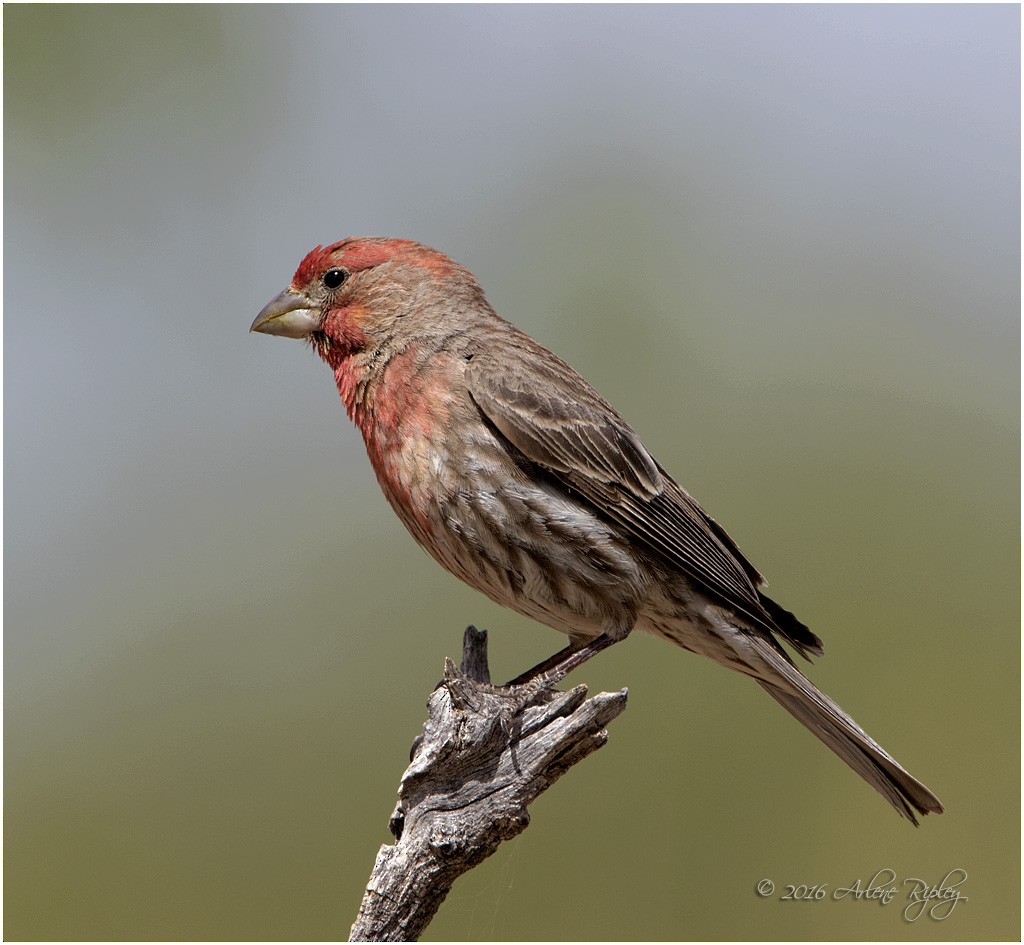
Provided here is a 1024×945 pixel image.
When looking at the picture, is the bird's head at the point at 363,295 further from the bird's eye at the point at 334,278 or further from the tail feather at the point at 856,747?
the tail feather at the point at 856,747

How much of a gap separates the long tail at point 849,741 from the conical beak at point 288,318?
253 cm

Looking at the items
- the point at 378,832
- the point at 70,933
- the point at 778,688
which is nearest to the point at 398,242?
the point at 778,688

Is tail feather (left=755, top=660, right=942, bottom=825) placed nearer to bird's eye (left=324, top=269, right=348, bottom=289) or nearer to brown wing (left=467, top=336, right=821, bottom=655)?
brown wing (left=467, top=336, right=821, bottom=655)

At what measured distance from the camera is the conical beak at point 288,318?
18.1 ft

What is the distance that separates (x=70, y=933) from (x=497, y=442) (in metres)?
3.68

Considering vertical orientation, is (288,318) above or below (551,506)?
above

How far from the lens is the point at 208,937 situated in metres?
5.91

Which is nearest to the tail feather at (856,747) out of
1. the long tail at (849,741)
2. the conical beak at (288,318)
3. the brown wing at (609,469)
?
the long tail at (849,741)

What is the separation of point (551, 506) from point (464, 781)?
1.32 meters

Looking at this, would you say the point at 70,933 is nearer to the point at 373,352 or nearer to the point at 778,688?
the point at 373,352

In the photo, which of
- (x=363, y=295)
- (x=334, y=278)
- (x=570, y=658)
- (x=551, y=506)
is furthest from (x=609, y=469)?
(x=334, y=278)

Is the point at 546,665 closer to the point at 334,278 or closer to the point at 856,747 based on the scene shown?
the point at 856,747

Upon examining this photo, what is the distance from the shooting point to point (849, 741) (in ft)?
16.1

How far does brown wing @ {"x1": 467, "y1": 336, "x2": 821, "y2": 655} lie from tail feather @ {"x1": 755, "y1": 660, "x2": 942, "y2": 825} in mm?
203
